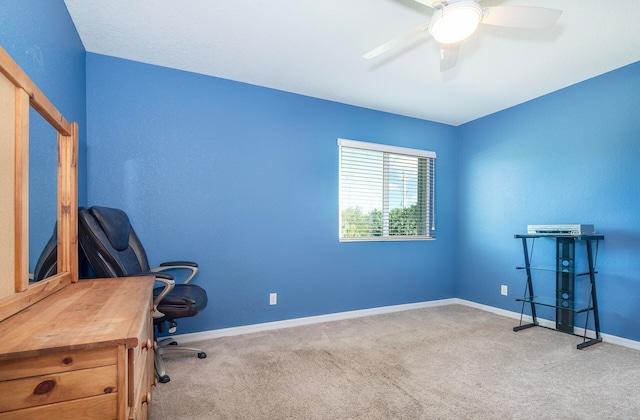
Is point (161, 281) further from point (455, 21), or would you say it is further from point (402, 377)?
point (455, 21)

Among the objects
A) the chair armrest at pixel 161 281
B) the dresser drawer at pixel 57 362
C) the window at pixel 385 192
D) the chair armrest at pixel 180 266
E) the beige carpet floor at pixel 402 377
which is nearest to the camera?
the dresser drawer at pixel 57 362

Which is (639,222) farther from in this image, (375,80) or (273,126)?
(273,126)

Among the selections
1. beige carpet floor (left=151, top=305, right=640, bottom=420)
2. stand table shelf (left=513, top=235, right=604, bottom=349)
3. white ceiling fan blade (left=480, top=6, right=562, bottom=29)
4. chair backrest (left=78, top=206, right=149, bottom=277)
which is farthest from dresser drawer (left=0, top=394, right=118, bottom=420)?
stand table shelf (left=513, top=235, right=604, bottom=349)

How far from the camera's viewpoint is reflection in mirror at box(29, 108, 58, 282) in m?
1.22

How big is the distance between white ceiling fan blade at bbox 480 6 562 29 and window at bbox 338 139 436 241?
6.45 ft

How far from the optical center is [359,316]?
3639 mm

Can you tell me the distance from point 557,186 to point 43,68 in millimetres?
4136

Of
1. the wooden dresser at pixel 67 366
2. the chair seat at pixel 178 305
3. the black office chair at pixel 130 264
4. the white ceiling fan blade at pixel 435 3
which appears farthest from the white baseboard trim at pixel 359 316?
the white ceiling fan blade at pixel 435 3

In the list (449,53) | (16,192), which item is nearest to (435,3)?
(449,53)

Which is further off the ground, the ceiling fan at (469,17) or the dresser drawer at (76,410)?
the ceiling fan at (469,17)

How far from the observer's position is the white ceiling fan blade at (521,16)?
1731mm

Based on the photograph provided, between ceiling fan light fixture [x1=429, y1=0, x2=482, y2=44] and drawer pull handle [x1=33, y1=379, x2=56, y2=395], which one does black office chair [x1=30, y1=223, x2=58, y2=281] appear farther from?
ceiling fan light fixture [x1=429, y1=0, x2=482, y2=44]

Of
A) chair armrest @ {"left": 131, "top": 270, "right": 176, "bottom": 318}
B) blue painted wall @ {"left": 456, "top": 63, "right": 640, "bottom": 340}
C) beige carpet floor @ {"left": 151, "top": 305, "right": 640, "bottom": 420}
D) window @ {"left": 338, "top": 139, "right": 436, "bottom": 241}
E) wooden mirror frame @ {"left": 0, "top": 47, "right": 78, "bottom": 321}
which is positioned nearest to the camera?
wooden mirror frame @ {"left": 0, "top": 47, "right": 78, "bottom": 321}

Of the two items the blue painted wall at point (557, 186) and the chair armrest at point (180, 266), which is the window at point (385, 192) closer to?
the blue painted wall at point (557, 186)
